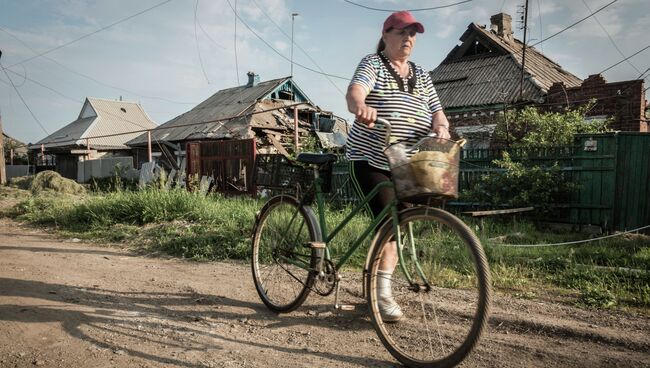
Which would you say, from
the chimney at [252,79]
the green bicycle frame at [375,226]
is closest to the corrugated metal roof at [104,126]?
the chimney at [252,79]

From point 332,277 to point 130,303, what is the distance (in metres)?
1.66

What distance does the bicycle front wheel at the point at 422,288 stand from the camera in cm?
207

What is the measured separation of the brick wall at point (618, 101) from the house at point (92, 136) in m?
28.4

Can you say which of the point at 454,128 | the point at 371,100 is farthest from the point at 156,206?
the point at 454,128

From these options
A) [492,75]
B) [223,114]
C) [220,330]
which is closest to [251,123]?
[223,114]

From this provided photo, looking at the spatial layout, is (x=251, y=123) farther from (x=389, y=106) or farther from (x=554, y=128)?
(x=389, y=106)

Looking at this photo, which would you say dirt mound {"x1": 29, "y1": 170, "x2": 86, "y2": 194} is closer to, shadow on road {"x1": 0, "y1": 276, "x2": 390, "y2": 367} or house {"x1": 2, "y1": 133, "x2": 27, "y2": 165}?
shadow on road {"x1": 0, "y1": 276, "x2": 390, "y2": 367}

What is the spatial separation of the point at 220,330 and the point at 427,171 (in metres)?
1.70

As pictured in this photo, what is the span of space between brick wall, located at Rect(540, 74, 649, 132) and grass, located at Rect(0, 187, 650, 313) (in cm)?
877

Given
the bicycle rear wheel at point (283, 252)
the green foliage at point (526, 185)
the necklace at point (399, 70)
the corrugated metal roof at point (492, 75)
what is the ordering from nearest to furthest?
1. the necklace at point (399, 70)
2. the bicycle rear wheel at point (283, 252)
3. the green foliage at point (526, 185)
4. the corrugated metal roof at point (492, 75)

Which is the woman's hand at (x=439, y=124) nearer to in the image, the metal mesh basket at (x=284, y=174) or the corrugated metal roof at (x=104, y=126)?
the metal mesh basket at (x=284, y=174)

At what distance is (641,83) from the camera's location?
13.8 metres

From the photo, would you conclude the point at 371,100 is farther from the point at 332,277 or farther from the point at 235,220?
the point at 235,220

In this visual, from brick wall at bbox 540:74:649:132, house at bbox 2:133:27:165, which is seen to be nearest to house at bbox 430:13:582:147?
brick wall at bbox 540:74:649:132
